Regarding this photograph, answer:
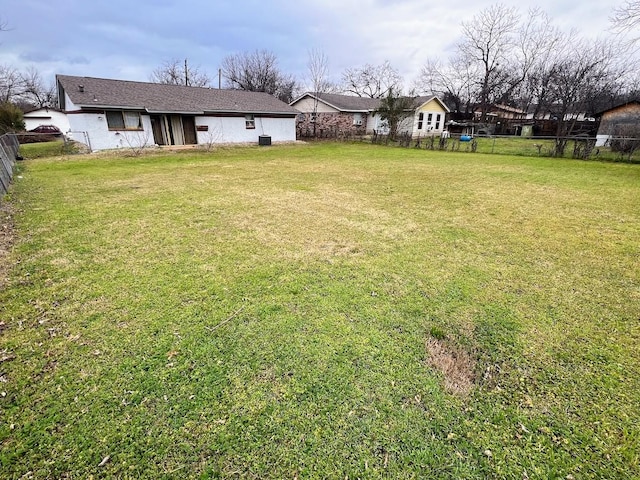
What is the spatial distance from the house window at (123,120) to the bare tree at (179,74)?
95.4 ft

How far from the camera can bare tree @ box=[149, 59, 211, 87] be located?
134ft

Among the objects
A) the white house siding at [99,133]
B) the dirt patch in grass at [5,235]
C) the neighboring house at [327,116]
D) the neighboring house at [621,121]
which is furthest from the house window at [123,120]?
the neighboring house at [621,121]

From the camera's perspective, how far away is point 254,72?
3853cm

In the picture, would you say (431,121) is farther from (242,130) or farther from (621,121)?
(242,130)

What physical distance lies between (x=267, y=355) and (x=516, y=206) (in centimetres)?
694

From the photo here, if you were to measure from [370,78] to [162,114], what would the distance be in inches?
1389

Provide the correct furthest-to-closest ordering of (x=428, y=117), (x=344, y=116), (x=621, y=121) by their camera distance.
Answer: (x=428, y=117) → (x=344, y=116) → (x=621, y=121)

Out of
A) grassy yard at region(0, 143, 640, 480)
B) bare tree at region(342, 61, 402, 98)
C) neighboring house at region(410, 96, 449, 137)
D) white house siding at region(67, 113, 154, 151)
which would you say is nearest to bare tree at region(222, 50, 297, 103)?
bare tree at region(342, 61, 402, 98)

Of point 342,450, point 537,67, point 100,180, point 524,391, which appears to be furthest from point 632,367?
point 537,67

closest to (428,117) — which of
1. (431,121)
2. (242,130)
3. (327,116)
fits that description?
(431,121)

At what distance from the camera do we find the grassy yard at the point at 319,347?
5.83ft

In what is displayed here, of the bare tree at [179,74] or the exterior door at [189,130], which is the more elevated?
the bare tree at [179,74]

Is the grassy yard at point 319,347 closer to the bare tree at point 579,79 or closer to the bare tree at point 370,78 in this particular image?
the bare tree at point 579,79

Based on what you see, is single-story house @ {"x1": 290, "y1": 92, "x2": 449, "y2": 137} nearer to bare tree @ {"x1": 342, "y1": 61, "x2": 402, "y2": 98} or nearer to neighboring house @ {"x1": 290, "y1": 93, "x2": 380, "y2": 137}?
neighboring house @ {"x1": 290, "y1": 93, "x2": 380, "y2": 137}
